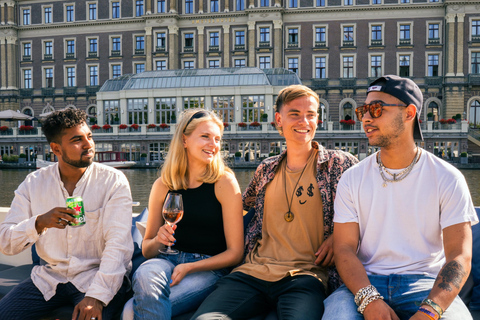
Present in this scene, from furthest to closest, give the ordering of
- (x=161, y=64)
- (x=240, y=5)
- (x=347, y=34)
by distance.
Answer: (x=161, y=64)
(x=240, y=5)
(x=347, y=34)

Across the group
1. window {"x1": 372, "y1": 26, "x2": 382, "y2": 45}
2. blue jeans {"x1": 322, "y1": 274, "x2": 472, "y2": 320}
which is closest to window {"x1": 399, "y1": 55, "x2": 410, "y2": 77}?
window {"x1": 372, "y1": 26, "x2": 382, "y2": 45}

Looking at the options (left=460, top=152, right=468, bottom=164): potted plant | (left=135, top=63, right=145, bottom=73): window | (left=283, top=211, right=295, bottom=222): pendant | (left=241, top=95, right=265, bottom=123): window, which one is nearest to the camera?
(left=283, top=211, right=295, bottom=222): pendant

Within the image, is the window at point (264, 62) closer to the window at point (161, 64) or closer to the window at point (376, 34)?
the window at point (161, 64)

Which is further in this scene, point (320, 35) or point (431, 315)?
point (320, 35)

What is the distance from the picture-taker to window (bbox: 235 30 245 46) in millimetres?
36984

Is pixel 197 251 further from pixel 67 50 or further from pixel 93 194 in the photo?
pixel 67 50

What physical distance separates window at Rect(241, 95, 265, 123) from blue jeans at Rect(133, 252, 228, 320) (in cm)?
2980

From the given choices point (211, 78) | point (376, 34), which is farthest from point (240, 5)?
point (376, 34)

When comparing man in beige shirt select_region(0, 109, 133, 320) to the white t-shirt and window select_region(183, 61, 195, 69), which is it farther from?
window select_region(183, 61, 195, 69)

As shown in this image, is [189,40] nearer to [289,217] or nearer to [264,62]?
[264,62]

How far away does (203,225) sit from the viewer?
294 centimetres

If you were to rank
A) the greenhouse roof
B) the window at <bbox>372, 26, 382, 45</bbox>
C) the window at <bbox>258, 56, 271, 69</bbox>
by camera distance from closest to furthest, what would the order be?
the greenhouse roof
the window at <bbox>372, 26, 382, 45</bbox>
the window at <bbox>258, 56, 271, 69</bbox>

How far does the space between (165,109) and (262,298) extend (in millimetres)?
32240

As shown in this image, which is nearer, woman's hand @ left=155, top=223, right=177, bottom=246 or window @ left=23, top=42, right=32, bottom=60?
woman's hand @ left=155, top=223, right=177, bottom=246
